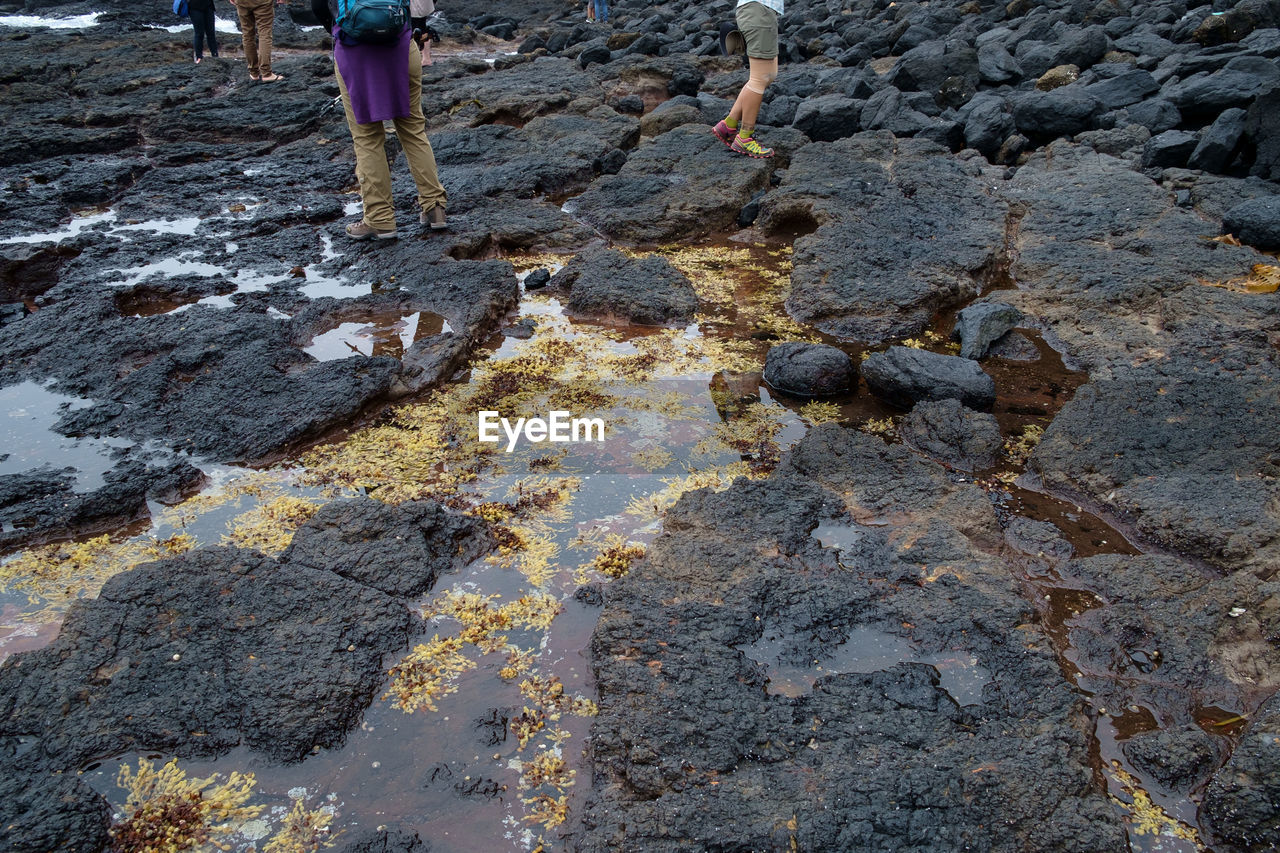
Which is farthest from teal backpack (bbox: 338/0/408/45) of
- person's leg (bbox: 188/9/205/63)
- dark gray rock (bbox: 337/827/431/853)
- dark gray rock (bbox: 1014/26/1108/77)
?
person's leg (bbox: 188/9/205/63)

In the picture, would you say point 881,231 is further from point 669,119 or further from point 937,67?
point 937,67

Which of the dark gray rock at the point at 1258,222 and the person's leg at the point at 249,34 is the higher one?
the person's leg at the point at 249,34

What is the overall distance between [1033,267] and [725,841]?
4693mm

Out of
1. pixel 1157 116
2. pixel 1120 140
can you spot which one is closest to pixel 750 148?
pixel 1120 140

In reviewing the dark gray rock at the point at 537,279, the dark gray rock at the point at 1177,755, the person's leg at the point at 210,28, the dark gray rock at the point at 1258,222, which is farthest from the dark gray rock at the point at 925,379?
the person's leg at the point at 210,28

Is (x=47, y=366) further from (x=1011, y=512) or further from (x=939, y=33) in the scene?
(x=939, y=33)

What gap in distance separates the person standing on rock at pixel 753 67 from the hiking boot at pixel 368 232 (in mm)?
3433

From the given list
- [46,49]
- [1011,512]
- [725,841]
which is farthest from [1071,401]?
[46,49]

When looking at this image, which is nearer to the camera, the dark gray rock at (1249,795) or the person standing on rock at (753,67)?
the dark gray rock at (1249,795)

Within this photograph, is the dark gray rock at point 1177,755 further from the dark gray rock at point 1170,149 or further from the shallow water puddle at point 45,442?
the dark gray rock at point 1170,149

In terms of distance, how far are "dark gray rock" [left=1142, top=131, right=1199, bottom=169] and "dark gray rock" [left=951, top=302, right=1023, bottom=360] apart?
10.2 feet

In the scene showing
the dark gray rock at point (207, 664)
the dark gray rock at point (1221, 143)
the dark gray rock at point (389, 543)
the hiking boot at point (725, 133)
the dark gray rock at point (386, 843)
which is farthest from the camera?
the hiking boot at point (725, 133)

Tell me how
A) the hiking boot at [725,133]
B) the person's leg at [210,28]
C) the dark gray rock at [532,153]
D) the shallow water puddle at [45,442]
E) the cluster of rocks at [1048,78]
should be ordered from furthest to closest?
1. the person's leg at [210,28]
2. the hiking boot at [725,133]
3. the dark gray rock at [532,153]
4. the cluster of rocks at [1048,78]
5. the shallow water puddle at [45,442]

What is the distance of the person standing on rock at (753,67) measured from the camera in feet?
23.4
